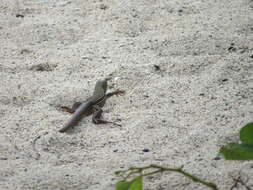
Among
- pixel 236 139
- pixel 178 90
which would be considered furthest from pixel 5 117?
pixel 236 139

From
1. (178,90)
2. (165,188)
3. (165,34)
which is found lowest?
(165,188)

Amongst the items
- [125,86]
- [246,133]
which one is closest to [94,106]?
[125,86]

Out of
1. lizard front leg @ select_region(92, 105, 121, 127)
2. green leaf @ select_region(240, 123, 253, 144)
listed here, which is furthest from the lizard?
green leaf @ select_region(240, 123, 253, 144)

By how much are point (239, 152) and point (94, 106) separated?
1938mm

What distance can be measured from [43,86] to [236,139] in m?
1.49

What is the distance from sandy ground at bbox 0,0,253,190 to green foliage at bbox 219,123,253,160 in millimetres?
930

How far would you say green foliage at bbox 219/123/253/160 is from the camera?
6.17 ft

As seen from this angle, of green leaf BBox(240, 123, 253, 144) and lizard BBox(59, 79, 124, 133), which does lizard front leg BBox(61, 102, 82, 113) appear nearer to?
lizard BBox(59, 79, 124, 133)

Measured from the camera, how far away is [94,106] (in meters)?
3.73

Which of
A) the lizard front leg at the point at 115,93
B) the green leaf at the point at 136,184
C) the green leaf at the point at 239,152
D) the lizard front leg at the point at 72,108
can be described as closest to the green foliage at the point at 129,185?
the green leaf at the point at 136,184

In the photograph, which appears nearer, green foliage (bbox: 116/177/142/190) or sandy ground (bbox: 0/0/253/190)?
green foliage (bbox: 116/177/142/190)

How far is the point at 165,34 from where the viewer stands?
460cm

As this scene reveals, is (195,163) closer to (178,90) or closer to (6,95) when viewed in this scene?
(178,90)

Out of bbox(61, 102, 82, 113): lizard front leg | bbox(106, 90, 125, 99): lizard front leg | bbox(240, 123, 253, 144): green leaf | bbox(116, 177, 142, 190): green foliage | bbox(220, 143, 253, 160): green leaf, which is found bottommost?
bbox(61, 102, 82, 113): lizard front leg
